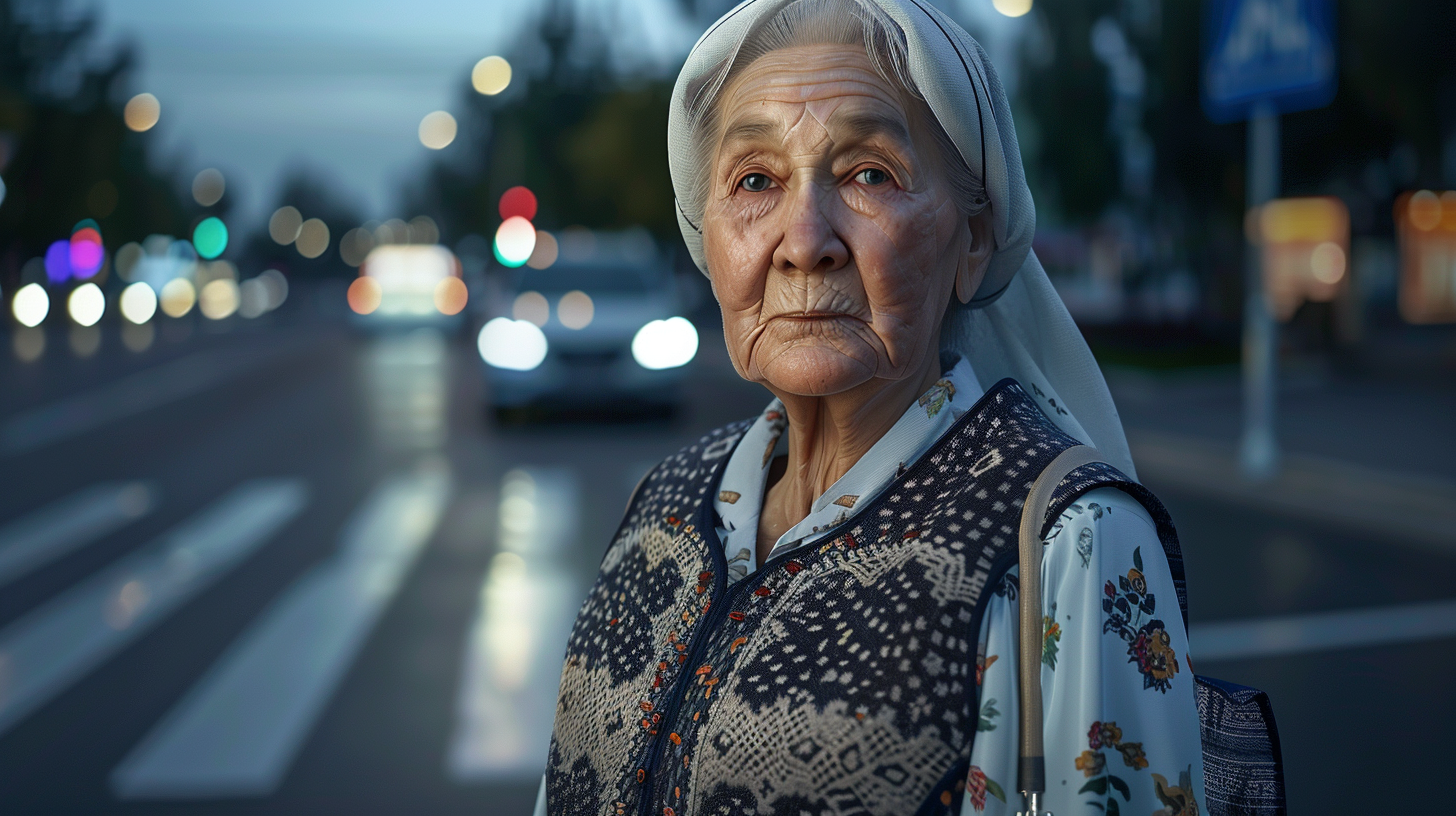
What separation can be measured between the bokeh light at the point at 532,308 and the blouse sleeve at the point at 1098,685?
43.8 ft

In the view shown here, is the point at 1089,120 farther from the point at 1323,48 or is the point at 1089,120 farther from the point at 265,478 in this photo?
the point at 265,478

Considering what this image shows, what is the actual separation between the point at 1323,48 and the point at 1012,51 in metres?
15.5

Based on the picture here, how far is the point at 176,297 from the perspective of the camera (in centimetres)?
6319

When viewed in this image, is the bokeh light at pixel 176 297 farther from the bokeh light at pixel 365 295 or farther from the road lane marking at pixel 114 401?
the road lane marking at pixel 114 401

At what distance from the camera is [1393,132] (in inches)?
779

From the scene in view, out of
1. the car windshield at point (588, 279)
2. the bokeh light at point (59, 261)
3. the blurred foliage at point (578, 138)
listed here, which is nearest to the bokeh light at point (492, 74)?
the blurred foliage at point (578, 138)

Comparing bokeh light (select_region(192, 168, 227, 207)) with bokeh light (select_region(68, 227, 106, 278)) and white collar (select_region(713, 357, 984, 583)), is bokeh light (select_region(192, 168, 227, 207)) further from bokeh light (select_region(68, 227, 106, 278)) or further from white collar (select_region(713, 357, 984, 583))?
white collar (select_region(713, 357, 984, 583))

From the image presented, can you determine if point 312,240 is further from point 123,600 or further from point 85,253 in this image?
point 123,600

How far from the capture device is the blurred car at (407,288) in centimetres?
2825

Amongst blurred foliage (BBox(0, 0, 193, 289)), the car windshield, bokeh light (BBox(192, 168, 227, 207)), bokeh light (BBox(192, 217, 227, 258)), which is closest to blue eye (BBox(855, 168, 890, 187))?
the car windshield

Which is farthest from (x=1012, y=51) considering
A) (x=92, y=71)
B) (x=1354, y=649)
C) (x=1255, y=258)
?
(x=92, y=71)

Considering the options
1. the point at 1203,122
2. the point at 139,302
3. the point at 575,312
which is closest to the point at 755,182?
the point at 575,312

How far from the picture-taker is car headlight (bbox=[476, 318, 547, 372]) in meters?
14.4

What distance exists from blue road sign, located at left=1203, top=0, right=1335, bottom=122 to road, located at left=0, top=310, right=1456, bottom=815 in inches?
129
